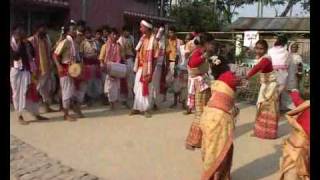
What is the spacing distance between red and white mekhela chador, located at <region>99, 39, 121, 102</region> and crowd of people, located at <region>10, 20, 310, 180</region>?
0.06 ft

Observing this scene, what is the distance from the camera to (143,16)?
21.7 meters

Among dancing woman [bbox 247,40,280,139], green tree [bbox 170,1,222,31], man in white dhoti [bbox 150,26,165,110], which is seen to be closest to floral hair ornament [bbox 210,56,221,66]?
dancing woman [bbox 247,40,280,139]

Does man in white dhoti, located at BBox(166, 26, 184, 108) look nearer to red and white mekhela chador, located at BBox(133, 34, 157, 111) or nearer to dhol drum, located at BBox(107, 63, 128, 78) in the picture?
dhol drum, located at BBox(107, 63, 128, 78)

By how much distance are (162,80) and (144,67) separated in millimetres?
895

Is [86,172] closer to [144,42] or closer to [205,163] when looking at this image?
[205,163]

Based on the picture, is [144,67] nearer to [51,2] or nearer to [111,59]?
[111,59]

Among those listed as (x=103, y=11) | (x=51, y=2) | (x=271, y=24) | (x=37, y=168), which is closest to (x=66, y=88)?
(x=37, y=168)

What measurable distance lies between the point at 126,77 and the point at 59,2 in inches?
283

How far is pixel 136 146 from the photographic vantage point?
6.94m

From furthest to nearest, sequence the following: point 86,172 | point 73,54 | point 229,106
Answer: point 73,54
point 86,172
point 229,106

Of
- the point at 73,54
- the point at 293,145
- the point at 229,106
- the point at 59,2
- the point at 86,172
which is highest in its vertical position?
the point at 59,2

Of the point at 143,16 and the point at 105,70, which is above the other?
the point at 143,16
